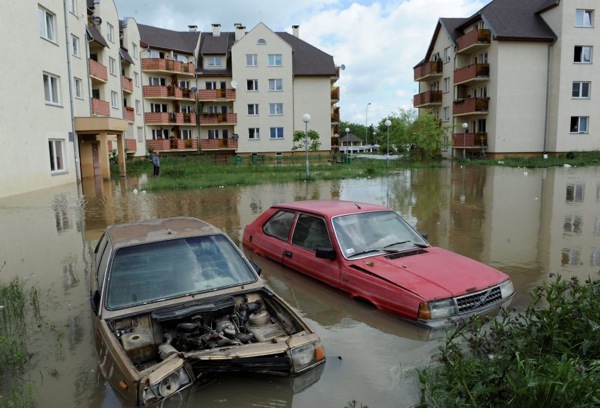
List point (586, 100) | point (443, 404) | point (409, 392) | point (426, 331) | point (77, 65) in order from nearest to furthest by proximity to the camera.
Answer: point (443, 404) < point (409, 392) < point (426, 331) < point (77, 65) < point (586, 100)

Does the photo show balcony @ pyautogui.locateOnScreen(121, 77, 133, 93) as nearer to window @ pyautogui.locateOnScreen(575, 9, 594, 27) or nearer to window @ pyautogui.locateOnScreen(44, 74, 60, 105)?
window @ pyautogui.locateOnScreen(44, 74, 60, 105)

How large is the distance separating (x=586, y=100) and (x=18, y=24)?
38.3m

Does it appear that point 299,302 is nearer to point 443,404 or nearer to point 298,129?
point 443,404

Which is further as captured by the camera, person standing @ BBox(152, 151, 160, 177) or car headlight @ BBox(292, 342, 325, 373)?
person standing @ BBox(152, 151, 160, 177)

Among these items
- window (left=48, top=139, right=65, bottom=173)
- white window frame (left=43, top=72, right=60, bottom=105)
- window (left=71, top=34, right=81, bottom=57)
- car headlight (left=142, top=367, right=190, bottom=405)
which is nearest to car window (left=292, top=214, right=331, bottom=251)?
car headlight (left=142, top=367, right=190, bottom=405)

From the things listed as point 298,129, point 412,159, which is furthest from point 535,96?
point 298,129

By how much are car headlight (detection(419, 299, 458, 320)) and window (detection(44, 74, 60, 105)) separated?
22.1 metres

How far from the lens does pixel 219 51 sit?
5094 centimetres

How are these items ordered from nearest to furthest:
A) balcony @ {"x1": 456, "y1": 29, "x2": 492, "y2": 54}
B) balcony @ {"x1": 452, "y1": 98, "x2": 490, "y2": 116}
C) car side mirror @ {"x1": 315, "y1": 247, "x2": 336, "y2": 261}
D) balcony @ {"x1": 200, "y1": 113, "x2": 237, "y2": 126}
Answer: car side mirror @ {"x1": 315, "y1": 247, "x2": 336, "y2": 261} → balcony @ {"x1": 456, "y1": 29, "x2": 492, "y2": 54} → balcony @ {"x1": 452, "y1": 98, "x2": 490, "y2": 116} → balcony @ {"x1": 200, "y1": 113, "x2": 237, "y2": 126}

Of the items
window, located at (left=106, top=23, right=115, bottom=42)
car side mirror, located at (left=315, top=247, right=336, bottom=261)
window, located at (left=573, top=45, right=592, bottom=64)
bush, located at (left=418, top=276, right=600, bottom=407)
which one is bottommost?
bush, located at (left=418, top=276, right=600, bottom=407)

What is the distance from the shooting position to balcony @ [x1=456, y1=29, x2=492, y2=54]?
1550 inches

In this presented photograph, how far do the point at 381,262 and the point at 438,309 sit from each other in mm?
1074

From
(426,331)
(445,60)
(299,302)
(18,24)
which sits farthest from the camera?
(445,60)

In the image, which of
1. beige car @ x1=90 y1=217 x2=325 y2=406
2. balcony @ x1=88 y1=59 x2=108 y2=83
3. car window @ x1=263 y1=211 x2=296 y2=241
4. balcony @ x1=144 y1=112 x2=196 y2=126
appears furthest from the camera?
balcony @ x1=144 y1=112 x2=196 y2=126
